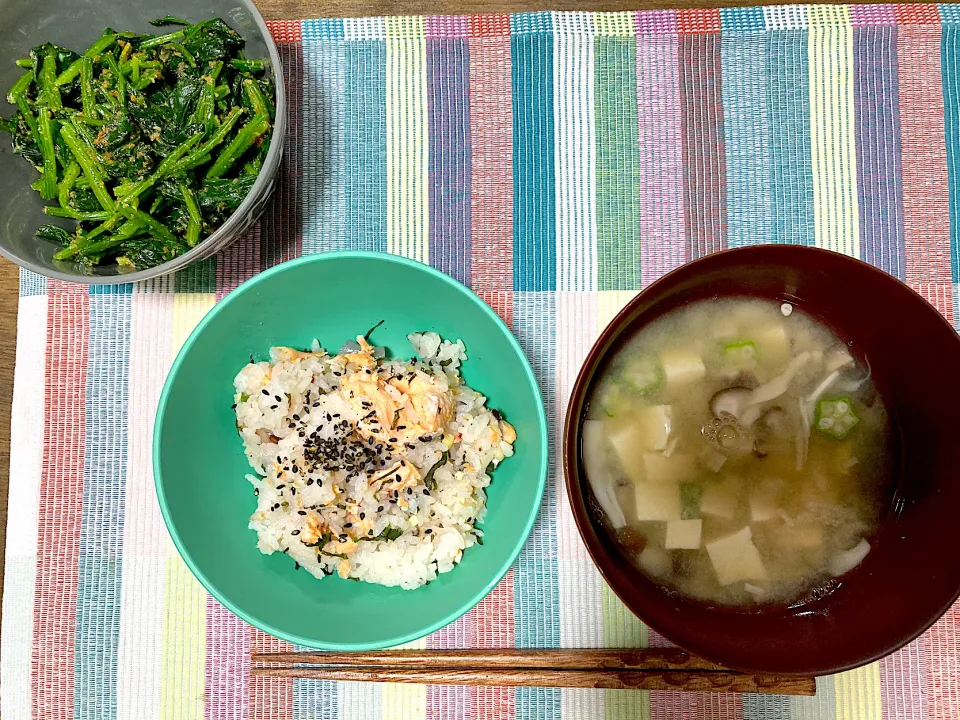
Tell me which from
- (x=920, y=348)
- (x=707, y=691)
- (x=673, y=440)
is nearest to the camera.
→ (x=920, y=348)

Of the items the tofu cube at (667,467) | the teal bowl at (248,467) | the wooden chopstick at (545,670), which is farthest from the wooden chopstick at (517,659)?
the tofu cube at (667,467)

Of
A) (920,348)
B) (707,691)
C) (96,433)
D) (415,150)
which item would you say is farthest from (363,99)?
(707,691)

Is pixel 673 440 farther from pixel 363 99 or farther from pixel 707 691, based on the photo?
pixel 363 99

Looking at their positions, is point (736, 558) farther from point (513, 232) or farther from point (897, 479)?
point (513, 232)

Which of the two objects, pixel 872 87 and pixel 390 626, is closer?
pixel 390 626

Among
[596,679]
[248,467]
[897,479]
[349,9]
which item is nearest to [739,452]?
[897,479]

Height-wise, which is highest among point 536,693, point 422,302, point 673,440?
point 422,302

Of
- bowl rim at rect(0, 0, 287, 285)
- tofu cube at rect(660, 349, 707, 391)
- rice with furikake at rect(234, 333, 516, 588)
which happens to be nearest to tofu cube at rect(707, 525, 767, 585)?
tofu cube at rect(660, 349, 707, 391)
